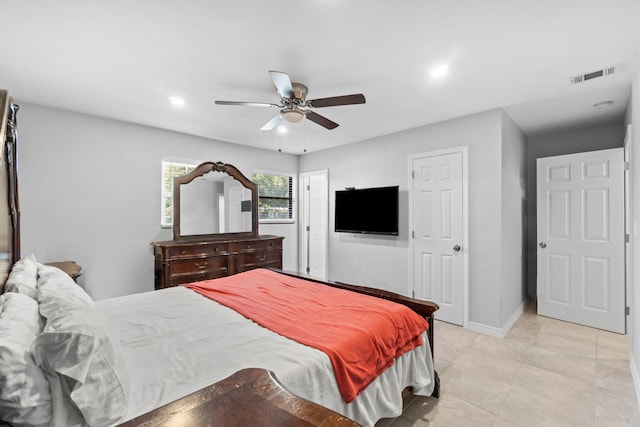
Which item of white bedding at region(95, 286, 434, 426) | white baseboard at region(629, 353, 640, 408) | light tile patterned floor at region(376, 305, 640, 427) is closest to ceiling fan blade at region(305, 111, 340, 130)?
white bedding at region(95, 286, 434, 426)

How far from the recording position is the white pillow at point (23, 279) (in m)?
1.38

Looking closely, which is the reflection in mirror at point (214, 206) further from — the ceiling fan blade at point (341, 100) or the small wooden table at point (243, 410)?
the small wooden table at point (243, 410)

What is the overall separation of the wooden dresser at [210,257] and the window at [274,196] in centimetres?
58

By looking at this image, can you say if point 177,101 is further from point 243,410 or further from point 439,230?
point 439,230

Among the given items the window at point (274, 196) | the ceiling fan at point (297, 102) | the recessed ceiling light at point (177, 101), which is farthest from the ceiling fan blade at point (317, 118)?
the window at point (274, 196)

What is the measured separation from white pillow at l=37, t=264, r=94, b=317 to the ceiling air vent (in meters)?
3.88

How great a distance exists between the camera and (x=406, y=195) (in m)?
4.12

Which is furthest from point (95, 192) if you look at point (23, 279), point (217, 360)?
point (217, 360)

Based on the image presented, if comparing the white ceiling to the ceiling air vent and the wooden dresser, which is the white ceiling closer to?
the ceiling air vent

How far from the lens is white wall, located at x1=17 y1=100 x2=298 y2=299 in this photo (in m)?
3.19

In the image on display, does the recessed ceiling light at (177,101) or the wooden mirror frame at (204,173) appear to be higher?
the recessed ceiling light at (177,101)

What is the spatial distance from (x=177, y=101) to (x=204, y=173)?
4.40ft

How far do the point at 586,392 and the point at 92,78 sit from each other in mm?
4751

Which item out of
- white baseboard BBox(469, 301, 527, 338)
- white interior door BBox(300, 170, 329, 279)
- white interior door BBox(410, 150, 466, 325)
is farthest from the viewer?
white interior door BBox(300, 170, 329, 279)
